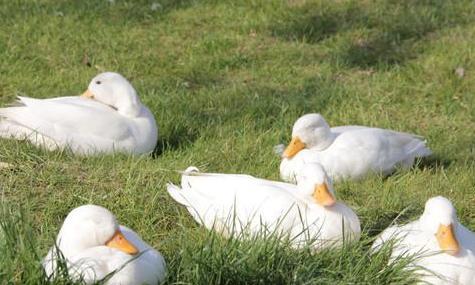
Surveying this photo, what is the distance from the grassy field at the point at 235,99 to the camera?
4.06 metres

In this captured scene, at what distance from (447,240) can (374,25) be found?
4449mm

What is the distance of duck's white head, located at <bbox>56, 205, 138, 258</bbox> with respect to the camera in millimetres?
3898

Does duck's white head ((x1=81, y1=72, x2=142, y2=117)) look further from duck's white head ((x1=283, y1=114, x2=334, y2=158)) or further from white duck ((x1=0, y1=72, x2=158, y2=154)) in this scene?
duck's white head ((x1=283, y1=114, x2=334, y2=158))

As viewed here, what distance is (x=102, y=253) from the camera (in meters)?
3.85

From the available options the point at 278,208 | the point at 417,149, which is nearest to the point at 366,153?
the point at 417,149

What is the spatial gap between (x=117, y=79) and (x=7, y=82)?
1282 millimetres

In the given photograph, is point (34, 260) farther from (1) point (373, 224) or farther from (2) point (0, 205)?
(1) point (373, 224)

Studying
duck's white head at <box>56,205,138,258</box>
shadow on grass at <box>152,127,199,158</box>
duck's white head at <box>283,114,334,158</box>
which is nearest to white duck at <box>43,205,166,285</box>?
duck's white head at <box>56,205,138,258</box>

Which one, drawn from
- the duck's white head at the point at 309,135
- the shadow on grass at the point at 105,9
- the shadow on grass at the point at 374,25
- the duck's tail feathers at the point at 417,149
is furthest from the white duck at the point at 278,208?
the shadow on grass at the point at 105,9

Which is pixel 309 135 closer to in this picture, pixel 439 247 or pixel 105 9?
pixel 439 247

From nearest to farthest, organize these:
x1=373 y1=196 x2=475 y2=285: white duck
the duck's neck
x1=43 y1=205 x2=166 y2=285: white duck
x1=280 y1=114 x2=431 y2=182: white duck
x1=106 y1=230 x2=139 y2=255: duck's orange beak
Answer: x1=43 y1=205 x2=166 y2=285: white duck, x1=106 y1=230 x2=139 y2=255: duck's orange beak, x1=373 y1=196 x2=475 y2=285: white duck, x1=280 y1=114 x2=431 y2=182: white duck, the duck's neck

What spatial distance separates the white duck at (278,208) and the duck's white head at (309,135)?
97cm

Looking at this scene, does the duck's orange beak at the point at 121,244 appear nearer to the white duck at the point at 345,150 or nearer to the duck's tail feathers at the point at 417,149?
the white duck at the point at 345,150

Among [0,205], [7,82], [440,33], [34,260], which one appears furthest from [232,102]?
[34,260]
